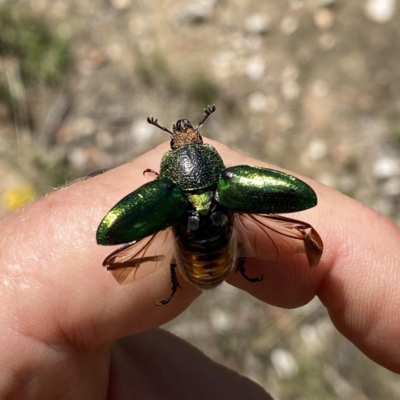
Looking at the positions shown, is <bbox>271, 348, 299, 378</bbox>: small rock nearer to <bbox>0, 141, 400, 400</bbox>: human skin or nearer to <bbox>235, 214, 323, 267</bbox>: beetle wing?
<bbox>0, 141, 400, 400</bbox>: human skin

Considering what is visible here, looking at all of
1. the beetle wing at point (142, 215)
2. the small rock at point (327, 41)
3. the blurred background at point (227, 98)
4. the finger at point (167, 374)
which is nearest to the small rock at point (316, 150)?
the blurred background at point (227, 98)

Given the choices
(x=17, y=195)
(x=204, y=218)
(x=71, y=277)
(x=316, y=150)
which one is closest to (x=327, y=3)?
(x=316, y=150)

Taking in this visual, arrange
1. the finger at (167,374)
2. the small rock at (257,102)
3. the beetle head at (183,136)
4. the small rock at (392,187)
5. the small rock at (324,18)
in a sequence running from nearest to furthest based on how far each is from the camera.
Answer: the beetle head at (183,136) → the finger at (167,374) → the small rock at (392,187) → the small rock at (257,102) → the small rock at (324,18)

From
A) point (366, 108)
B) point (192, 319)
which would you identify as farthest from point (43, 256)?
point (366, 108)

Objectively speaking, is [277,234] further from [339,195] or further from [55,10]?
[55,10]

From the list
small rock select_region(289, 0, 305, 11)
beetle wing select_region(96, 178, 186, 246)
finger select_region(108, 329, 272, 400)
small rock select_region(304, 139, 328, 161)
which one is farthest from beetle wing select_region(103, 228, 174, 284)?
small rock select_region(289, 0, 305, 11)

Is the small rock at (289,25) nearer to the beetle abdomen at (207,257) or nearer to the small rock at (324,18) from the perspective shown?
the small rock at (324,18)
